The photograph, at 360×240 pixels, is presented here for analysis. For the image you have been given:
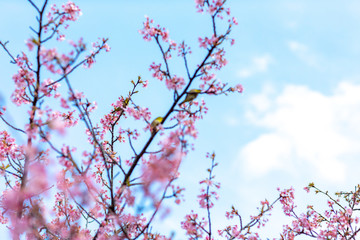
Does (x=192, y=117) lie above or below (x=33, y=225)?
above

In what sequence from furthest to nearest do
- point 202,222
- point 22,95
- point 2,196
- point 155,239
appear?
point 2,196 < point 202,222 < point 22,95 < point 155,239

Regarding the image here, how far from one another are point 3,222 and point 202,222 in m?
4.93

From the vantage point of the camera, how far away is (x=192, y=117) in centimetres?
594

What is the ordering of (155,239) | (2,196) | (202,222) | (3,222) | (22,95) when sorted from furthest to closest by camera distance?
(3,222) → (2,196) → (202,222) → (22,95) → (155,239)

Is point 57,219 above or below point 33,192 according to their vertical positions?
above

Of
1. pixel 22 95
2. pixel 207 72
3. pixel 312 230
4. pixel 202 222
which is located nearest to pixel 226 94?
pixel 207 72

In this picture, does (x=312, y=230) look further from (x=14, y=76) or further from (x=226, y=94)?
(x=14, y=76)

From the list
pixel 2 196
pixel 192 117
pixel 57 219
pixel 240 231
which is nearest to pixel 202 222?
pixel 240 231

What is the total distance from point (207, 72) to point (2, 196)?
5.22 meters

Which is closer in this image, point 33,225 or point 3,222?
point 33,225

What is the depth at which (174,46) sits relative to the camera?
6.22 metres

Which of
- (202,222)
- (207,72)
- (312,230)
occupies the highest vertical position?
(207,72)

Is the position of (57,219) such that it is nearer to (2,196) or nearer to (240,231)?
(2,196)

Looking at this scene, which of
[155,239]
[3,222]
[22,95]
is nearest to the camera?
[155,239]
